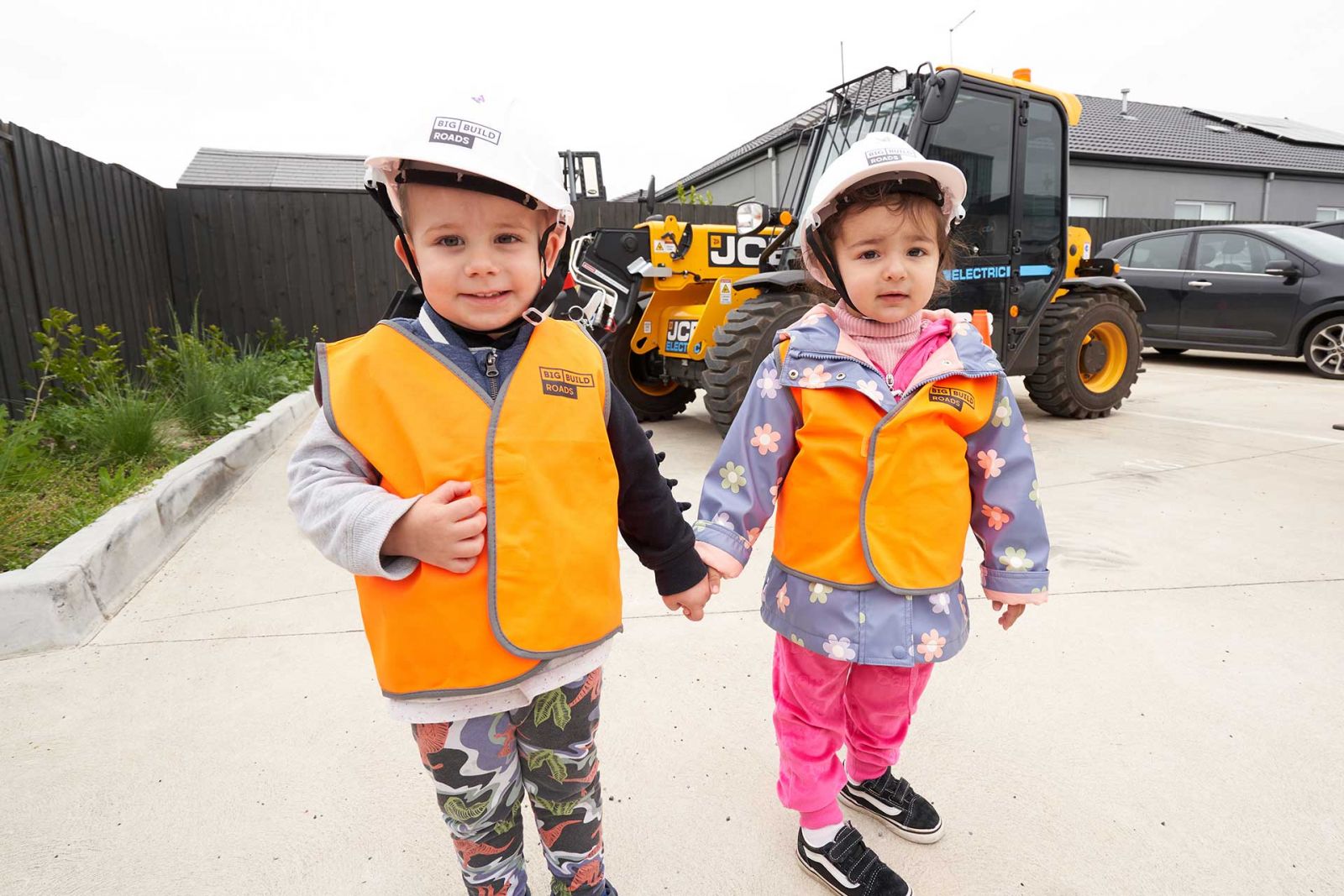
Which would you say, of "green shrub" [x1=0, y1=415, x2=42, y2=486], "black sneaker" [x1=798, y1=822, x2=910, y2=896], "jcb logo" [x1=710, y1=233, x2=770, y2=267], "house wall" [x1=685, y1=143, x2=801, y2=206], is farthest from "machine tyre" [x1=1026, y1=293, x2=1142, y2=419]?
"house wall" [x1=685, y1=143, x2=801, y2=206]

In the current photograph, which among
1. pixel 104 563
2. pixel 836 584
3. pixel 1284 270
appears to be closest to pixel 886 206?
pixel 836 584

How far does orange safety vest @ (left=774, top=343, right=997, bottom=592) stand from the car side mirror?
29.2 feet

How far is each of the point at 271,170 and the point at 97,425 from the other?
25.2 metres

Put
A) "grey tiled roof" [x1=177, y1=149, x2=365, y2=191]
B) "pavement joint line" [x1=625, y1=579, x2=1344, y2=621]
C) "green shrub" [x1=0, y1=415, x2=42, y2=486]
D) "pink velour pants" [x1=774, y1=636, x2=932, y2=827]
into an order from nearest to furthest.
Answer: "pink velour pants" [x1=774, y1=636, x2=932, y2=827] < "pavement joint line" [x1=625, y1=579, x2=1344, y2=621] < "green shrub" [x1=0, y1=415, x2=42, y2=486] < "grey tiled roof" [x1=177, y1=149, x2=365, y2=191]

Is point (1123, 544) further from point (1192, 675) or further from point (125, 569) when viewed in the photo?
point (125, 569)

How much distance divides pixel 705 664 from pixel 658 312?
3.73 meters

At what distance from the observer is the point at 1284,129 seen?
22.7 metres

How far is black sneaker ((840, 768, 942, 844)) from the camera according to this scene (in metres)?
1.65

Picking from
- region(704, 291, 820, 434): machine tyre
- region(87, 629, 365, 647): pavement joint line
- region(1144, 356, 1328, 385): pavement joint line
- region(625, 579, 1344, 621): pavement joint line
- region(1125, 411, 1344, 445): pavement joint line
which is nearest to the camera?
region(87, 629, 365, 647): pavement joint line

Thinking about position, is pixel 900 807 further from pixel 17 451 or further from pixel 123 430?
pixel 123 430

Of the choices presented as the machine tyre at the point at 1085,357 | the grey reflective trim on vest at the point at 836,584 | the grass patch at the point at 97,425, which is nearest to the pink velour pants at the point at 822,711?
the grey reflective trim on vest at the point at 836,584

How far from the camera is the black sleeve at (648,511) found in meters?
1.30

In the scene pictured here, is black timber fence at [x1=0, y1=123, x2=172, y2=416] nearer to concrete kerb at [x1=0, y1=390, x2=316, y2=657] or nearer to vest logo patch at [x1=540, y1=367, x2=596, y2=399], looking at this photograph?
concrete kerb at [x1=0, y1=390, x2=316, y2=657]

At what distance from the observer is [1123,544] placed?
130 inches
